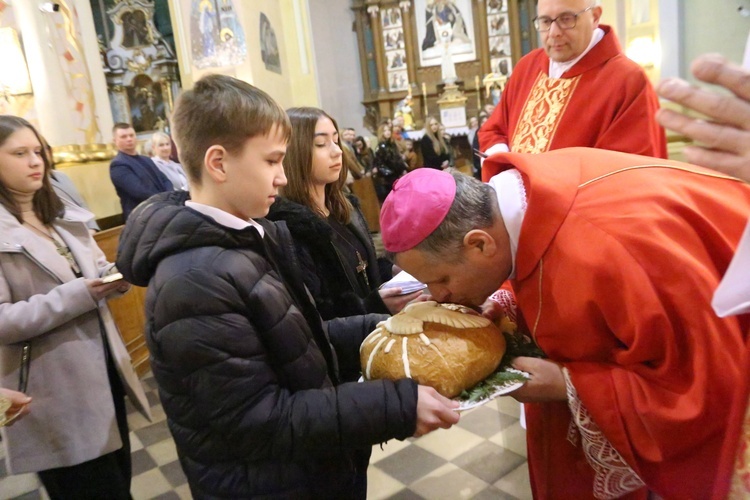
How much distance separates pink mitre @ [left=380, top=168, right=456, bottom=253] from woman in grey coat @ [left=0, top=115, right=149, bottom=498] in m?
1.30

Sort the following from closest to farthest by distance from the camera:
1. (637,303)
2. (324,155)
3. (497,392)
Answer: (637,303)
(497,392)
(324,155)

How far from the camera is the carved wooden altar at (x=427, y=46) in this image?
49.3 ft

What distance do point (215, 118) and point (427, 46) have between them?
15.5m

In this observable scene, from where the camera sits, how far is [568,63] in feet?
9.40

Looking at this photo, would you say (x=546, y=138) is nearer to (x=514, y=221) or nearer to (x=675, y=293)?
(x=514, y=221)

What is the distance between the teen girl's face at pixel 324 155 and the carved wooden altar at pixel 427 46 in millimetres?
12821

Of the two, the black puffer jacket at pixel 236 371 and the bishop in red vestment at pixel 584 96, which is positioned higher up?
the bishop in red vestment at pixel 584 96

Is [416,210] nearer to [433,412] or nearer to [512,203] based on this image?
[512,203]

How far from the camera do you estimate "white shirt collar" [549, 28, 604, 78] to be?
9.17 feet

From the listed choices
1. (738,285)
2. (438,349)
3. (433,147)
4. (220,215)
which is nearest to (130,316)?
(220,215)

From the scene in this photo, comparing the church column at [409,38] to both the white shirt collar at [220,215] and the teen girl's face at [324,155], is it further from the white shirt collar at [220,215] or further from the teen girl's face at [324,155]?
the white shirt collar at [220,215]

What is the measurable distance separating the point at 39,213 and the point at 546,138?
240cm

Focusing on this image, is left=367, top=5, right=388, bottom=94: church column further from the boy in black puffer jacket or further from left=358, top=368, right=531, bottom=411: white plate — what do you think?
left=358, top=368, right=531, bottom=411: white plate

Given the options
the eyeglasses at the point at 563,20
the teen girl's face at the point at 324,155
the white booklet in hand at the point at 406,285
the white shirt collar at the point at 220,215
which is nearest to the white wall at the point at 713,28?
the eyeglasses at the point at 563,20
